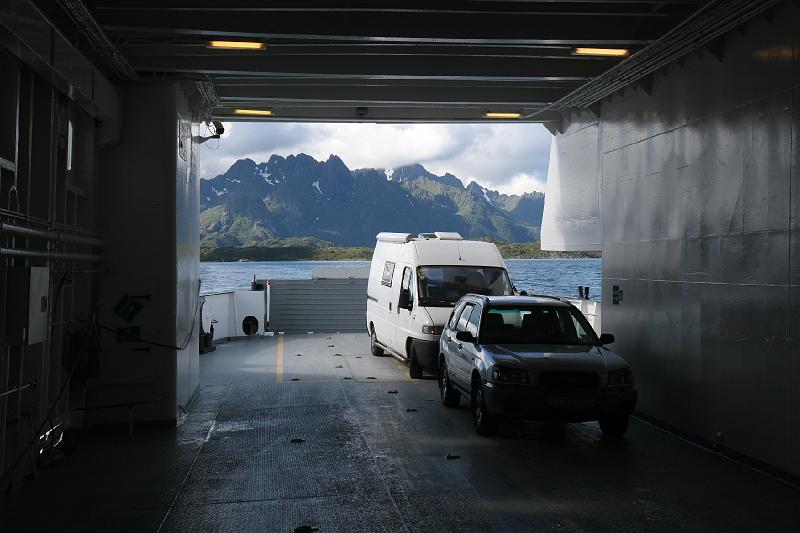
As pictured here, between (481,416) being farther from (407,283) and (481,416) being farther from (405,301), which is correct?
(407,283)

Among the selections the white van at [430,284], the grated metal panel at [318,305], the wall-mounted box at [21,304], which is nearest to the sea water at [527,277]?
the grated metal panel at [318,305]

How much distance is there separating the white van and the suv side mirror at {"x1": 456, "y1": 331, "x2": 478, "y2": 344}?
9.37ft

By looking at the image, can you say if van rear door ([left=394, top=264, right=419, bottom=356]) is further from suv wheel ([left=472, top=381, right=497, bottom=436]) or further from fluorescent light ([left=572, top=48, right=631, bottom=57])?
fluorescent light ([left=572, top=48, right=631, bottom=57])

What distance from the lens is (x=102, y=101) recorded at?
8.97 metres

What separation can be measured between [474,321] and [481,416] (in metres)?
1.50

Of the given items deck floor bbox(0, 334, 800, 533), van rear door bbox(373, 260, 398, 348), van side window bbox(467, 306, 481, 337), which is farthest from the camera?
van rear door bbox(373, 260, 398, 348)

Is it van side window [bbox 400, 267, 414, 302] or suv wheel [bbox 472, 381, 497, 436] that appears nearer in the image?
suv wheel [bbox 472, 381, 497, 436]

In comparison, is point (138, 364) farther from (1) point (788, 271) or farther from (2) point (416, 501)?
(1) point (788, 271)

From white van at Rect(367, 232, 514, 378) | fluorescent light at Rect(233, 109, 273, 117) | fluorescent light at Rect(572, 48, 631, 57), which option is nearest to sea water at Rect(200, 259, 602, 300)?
white van at Rect(367, 232, 514, 378)

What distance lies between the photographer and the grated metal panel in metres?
22.4

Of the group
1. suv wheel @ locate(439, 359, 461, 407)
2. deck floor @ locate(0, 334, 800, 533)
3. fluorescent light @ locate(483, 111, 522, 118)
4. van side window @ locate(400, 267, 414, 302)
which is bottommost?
deck floor @ locate(0, 334, 800, 533)

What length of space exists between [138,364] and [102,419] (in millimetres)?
824

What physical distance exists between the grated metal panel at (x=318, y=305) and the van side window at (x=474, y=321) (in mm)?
12119

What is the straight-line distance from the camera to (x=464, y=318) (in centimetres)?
1106
